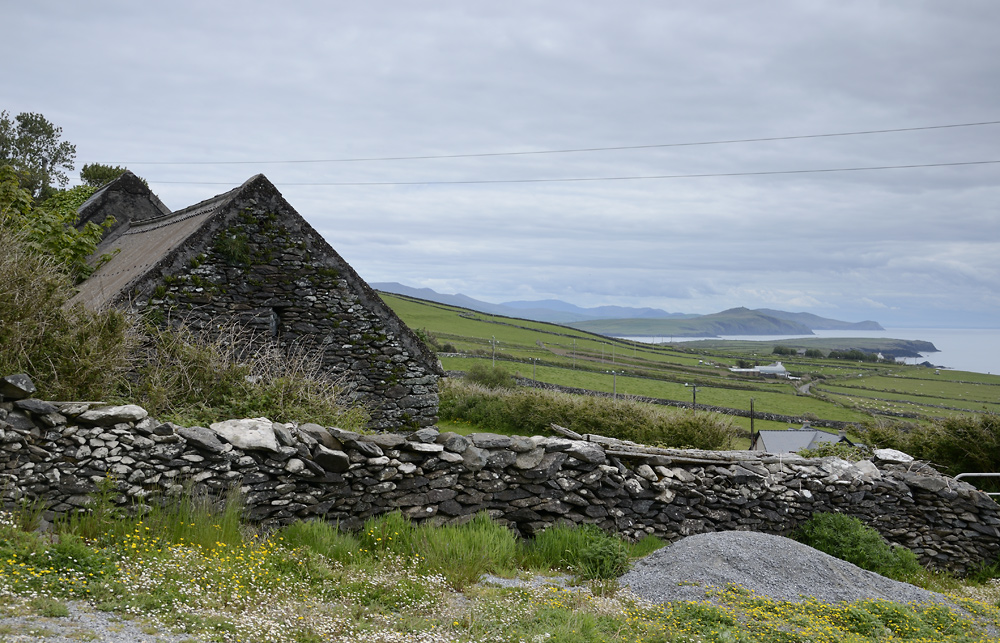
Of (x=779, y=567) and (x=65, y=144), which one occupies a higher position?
(x=65, y=144)

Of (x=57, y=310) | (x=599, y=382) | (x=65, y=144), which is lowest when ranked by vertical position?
(x=599, y=382)

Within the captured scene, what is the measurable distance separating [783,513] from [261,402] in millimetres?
8081

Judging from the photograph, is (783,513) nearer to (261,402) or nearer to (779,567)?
(779,567)

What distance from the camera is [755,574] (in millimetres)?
7461

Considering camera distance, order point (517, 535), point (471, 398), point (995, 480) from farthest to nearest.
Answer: point (471, 398) → point (995, 480) → point (517, 535)

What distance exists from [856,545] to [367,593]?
7781 mm

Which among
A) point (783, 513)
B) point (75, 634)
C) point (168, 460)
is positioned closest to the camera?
point (75, 634)

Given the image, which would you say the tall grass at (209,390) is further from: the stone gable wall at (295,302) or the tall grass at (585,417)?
the tall grass at (585,417)

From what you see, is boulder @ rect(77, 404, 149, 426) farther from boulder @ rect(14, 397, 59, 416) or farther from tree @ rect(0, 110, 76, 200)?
tree @ rect(0, 110, 76, 200)

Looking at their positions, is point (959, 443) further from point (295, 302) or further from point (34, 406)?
point (34, 406)

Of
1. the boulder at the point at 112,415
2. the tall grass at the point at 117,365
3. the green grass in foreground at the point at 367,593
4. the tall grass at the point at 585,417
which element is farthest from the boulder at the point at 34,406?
the tall grass at the point at 585,417

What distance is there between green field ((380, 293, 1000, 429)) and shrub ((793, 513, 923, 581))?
1231 inches

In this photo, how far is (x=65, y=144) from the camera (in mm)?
52594

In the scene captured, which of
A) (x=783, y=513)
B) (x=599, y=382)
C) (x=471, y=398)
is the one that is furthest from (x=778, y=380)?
(x=783, y=513)
